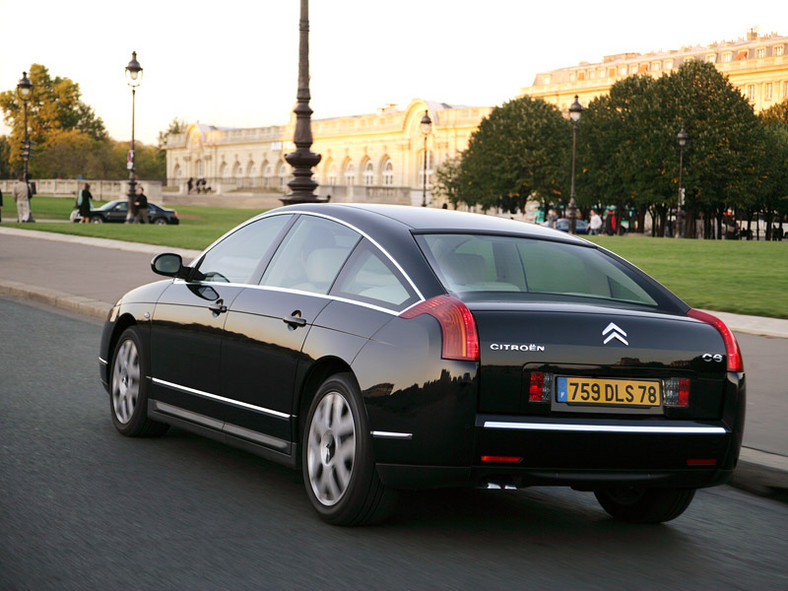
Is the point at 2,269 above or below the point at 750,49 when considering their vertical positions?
below

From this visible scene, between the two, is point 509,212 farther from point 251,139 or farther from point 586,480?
point 586,480

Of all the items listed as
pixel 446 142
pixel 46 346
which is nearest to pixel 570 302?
pixel 46 346

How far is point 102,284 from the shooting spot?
17.2 m

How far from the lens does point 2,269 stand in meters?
20.5

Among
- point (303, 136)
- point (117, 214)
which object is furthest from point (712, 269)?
point (117, 214)

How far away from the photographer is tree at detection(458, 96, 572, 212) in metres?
79.6

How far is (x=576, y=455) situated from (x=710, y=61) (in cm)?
9322

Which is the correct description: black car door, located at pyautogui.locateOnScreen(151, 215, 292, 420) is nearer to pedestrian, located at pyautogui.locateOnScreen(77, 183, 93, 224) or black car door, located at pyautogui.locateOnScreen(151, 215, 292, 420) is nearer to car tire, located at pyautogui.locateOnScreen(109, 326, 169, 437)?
car tire, located at pyautogui.locateOnScreen(109, 326, 169, 437)

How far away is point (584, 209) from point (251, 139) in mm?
75479

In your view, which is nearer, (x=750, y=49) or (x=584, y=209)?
(x=584, y=209)

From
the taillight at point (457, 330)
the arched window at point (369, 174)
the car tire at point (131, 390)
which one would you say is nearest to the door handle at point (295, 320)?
the taillight at point (457, 330)

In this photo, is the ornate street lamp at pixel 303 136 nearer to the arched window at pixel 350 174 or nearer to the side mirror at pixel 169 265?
the side mirror at pixel 169 265

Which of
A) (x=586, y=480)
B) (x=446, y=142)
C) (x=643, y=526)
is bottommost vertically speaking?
(x=643, y=526)

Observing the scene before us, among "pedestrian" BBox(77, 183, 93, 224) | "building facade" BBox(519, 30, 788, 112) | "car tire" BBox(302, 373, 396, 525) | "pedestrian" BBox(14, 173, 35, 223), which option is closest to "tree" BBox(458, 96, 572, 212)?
"building facade" BBox(519, 30, 788, 112)
